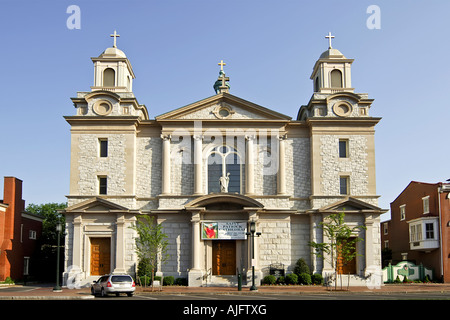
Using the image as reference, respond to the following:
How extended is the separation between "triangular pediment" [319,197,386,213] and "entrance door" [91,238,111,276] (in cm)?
1595

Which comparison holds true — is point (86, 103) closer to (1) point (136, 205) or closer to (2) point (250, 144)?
(1) point (136, 205)

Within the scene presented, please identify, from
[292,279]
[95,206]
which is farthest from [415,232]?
[95,206]

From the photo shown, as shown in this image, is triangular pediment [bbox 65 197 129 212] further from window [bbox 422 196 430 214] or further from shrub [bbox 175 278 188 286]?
window [bbox 422 196 430 214]

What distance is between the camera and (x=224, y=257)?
3912 centimetres

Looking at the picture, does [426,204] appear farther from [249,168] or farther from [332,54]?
[249,168]

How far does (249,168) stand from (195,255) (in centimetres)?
771

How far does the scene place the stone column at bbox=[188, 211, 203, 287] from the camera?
37.3 m

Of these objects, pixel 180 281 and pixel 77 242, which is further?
pixel 77 242

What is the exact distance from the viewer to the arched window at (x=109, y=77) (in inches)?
1646

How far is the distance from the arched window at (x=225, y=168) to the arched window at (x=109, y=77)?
9.74 meters

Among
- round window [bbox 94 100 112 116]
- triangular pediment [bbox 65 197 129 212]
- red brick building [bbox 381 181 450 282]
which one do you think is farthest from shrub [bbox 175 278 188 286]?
red brick building [bbox 381 181 450 282]

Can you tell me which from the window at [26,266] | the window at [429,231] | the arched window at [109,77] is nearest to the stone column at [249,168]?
the arched window at [109,77]
